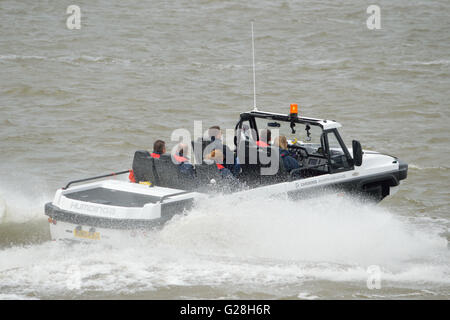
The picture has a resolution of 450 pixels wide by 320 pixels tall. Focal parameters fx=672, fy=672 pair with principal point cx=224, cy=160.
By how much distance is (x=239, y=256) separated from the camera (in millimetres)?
7801

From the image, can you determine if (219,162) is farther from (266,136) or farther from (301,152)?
(301,152)

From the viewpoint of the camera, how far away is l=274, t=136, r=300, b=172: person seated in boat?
8.83 metres

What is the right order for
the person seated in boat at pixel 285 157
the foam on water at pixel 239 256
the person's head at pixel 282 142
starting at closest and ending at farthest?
the foam on water at pixel 239 256 → the person seated in boat at pixel 285 157 → the person's head at pixel 282 142

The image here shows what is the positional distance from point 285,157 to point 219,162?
102cm

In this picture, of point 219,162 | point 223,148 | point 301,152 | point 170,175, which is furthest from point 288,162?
point 170,175

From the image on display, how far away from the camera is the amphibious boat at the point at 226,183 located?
761cm

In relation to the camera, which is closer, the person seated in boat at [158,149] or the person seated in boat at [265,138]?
the person seated in boat at [158,149]

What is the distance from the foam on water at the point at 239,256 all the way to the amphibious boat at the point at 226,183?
0.18 m

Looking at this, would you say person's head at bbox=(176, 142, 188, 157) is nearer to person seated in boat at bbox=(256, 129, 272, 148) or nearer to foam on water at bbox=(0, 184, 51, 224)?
person seated in boat at bbox=(256, 129, 272, 148)

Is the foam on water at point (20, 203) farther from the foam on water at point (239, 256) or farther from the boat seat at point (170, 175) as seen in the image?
the boat seat at point (170, 175)

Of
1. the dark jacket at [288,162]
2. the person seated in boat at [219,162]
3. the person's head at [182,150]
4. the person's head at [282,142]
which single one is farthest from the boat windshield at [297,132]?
the person's head at [182,150]
